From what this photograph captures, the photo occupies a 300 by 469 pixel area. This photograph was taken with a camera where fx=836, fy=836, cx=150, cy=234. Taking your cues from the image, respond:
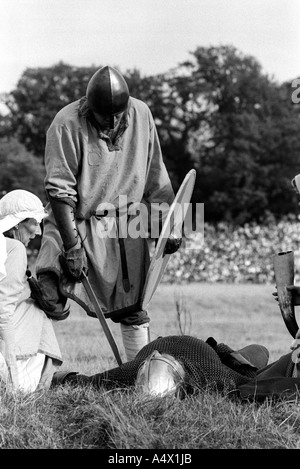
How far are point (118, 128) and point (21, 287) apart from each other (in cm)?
113

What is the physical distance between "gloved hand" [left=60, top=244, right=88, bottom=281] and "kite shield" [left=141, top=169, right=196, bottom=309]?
388 millimetres

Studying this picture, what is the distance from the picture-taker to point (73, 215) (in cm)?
478

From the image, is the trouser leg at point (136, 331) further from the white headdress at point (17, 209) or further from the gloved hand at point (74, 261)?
the white headdress at point (17, 209)

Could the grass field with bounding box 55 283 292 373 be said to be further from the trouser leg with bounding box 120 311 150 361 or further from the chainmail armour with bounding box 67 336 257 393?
the chainmail armour with bounding box 67 336 257 393

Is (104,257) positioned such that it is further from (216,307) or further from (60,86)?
(60,86)

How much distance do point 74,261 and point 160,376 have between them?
3.71ft

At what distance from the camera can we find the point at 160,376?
3.77 metres

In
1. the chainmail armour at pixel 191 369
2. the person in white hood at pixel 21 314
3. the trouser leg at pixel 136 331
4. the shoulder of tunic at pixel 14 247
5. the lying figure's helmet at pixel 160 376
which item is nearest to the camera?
the lying figure's helmet at pixel 160 376

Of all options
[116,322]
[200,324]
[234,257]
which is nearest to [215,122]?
[234,257]

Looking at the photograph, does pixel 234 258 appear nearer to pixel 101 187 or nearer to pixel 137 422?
pixel 101 187

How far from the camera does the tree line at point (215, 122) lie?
44.7m

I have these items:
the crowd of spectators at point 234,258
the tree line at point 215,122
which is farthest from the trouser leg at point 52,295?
the tree line at point 215,122

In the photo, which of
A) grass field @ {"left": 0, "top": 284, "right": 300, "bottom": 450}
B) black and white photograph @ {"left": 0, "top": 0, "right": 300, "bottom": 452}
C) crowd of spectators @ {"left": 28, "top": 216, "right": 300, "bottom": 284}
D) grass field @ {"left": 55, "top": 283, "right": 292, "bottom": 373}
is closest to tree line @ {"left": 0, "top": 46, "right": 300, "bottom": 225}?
crowd of spectators @ {"left": 28, "top": 216, "right": 300, "bottom": 284}

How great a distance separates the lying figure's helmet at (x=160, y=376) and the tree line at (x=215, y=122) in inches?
1537
